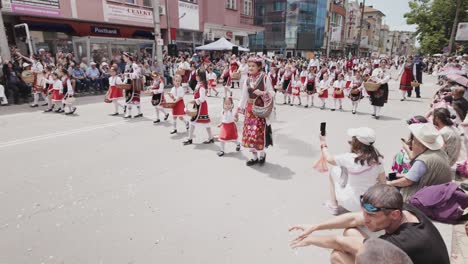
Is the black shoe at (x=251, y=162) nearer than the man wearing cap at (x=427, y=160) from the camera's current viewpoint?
No

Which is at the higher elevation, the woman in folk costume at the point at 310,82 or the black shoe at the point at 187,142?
the woman in folk costume at the point at 310,82

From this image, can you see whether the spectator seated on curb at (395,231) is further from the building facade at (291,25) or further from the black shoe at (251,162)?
the building facade at (291,25)

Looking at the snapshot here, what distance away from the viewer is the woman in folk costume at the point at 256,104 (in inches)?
205

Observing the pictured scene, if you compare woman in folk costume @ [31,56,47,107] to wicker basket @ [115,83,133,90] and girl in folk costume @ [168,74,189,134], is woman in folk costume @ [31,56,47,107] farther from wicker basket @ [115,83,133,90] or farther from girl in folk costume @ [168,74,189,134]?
girl in folk costume @ [168,74,189,134]

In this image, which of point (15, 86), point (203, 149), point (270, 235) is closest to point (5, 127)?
point (15, 86)

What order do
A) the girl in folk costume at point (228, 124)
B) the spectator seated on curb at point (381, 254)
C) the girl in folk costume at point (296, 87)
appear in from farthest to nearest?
1. the girl in folk costume at point (296, 87)
2. the girl in folk costume at point (228, 124)
3. the spectator seated on curb at point (381, 254)

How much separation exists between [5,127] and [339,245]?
30.1 feet

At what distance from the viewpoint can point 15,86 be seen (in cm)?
1175

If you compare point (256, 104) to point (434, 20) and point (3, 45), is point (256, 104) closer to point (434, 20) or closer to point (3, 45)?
point (3, 45)

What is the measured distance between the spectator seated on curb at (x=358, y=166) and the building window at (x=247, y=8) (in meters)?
31.6

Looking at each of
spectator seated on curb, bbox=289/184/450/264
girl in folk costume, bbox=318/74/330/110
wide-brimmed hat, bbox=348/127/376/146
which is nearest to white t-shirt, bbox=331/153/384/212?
wide-brimmed hat, bbox=348/127/376/146

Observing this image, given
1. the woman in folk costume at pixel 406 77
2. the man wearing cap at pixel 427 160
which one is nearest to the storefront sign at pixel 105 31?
the woman in folk costume at pixel 406 77

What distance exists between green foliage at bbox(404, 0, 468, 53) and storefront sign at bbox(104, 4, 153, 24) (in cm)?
3329

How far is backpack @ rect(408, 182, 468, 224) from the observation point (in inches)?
135
